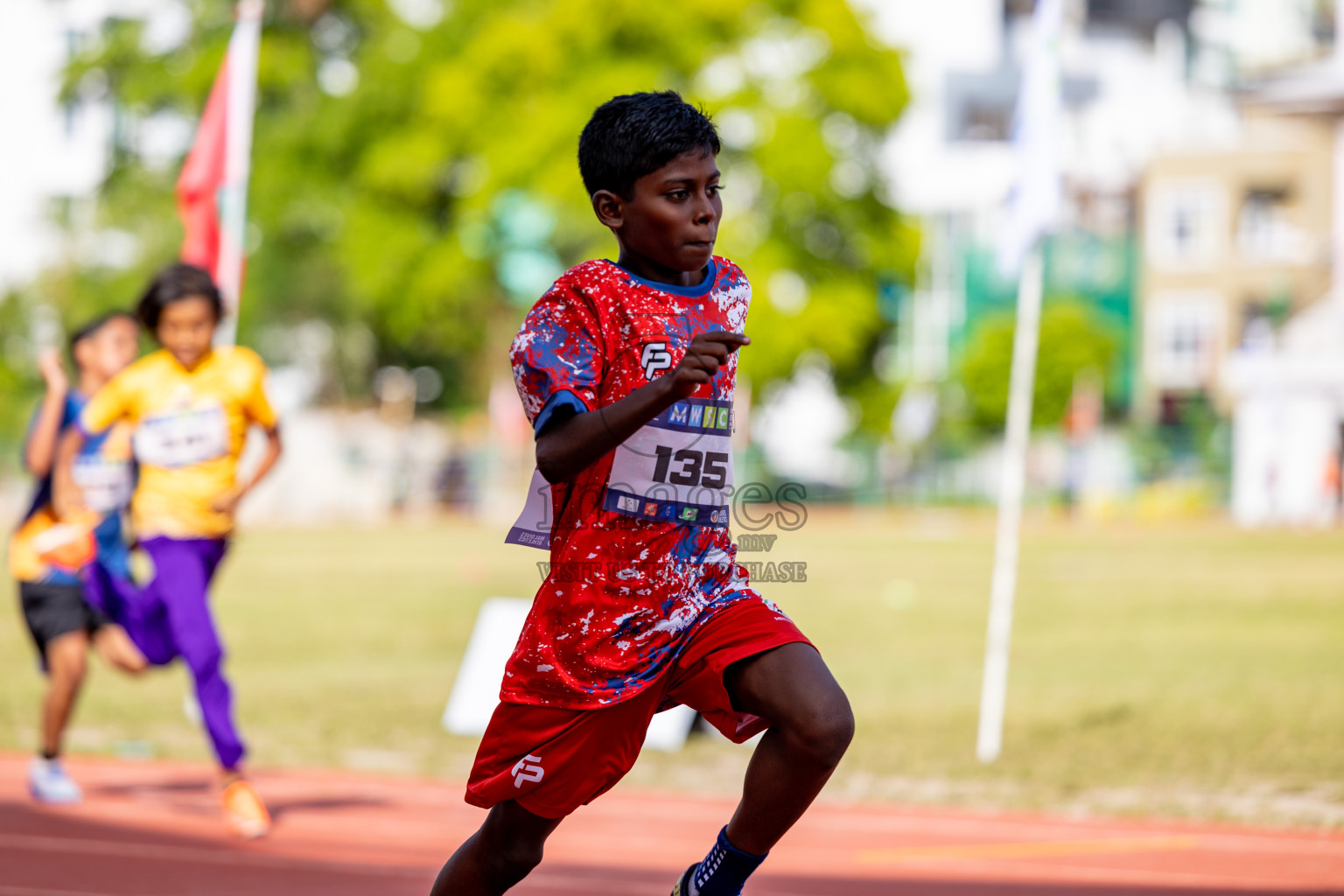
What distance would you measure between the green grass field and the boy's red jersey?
1.16 metres

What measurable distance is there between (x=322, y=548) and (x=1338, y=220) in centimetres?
3093

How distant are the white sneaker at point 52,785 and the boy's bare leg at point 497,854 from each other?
4218 millimetres

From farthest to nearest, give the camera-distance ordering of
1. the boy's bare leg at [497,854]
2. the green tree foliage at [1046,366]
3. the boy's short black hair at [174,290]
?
the green tree foliage at [1046,366] → the boy's short black hair at [174,290] → the boy's bare leg at [497,854]

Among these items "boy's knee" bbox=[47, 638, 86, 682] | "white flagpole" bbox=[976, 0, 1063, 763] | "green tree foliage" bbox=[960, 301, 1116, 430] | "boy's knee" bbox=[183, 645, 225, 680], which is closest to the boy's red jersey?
"boy's knee" bbox=[183, 645, 225, 680]

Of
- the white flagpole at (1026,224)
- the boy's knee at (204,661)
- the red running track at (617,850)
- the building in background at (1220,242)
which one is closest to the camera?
the red running track at (617,850)

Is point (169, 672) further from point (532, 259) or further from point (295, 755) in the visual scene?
point (532, 259)

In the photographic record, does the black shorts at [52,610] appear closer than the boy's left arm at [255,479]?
No

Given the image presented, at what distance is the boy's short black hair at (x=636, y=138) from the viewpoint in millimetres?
3404

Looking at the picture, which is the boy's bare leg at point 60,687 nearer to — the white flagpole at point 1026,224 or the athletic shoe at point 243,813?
the athletic shoe at point 243,813

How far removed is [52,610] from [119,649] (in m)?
0.37

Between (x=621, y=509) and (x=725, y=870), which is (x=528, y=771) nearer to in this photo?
(x=725, y=870)

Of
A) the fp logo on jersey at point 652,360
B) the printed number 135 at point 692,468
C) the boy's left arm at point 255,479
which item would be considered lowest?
the boy's left arm at point 255,479

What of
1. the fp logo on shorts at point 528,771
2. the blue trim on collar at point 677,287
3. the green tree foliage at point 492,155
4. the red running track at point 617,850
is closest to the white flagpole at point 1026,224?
the red running track at point 617,850

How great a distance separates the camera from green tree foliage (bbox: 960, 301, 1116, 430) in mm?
53438
